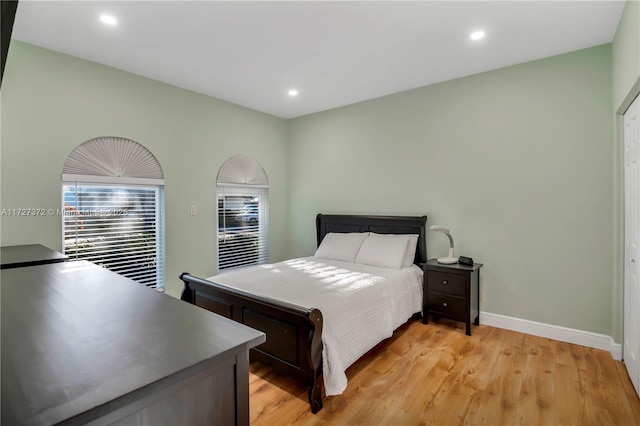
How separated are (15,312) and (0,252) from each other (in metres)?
1.81

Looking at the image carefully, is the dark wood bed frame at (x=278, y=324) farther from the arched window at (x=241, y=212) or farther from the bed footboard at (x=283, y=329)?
the arched window at (x=241, y=212)

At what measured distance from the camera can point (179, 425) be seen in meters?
0.75

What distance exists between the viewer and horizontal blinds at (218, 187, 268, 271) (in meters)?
4.22

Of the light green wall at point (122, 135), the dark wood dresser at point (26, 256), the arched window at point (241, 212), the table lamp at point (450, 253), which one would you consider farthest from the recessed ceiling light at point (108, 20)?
the table lamp at point (450, 253)

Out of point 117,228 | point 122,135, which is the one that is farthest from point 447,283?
point 122,135

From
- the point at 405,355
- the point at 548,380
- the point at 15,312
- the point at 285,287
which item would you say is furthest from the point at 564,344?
the point at 15,312

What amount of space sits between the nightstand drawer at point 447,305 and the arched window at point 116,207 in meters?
2.94

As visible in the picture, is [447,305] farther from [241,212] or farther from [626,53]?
[241,212]

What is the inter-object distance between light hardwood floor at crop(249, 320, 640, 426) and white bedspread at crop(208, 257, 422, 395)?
20 centimetres

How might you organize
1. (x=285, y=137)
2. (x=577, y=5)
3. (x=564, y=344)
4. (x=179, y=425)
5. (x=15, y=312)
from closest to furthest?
(x=179, y=425)
(x=15, y=312)
(x=577, y=5)
(x=564, y=344)
(x=285, y=137)

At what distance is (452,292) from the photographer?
3.20 meters

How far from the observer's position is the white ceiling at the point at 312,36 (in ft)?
7.38

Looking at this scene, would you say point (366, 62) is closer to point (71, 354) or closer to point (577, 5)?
point (577, 5)

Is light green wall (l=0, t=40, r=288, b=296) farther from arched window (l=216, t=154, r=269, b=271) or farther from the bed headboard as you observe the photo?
the bed headboard
